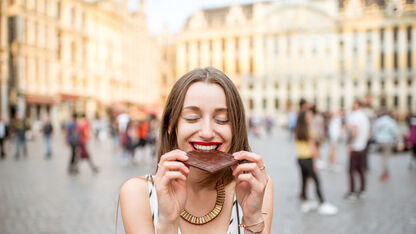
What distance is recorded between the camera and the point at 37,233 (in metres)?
4.95

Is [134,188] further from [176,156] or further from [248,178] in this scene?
[248,178]

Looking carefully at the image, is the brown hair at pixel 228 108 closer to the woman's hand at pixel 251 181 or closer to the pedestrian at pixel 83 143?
the woman's hand at pixel 251 181

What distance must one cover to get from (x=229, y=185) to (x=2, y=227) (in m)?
4.92

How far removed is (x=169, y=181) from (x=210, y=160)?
0.17 m

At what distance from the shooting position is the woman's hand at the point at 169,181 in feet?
4.20

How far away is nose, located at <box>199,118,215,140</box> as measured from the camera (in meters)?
1.43

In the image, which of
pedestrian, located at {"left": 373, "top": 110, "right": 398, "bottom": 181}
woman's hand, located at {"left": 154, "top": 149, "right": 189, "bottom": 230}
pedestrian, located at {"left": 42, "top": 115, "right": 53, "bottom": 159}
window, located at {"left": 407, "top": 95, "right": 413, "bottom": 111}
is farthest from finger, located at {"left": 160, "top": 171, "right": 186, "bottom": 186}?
window, located at {"left": 407, "top": 95, "right": 413, "bottom": 111}

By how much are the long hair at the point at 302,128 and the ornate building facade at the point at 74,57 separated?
27.5m

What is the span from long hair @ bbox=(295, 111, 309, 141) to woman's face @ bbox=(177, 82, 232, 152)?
5108 mm

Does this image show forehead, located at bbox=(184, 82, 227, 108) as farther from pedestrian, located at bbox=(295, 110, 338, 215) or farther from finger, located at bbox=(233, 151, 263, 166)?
pedestrian, located at bbox=(295, 110, 338, 215)

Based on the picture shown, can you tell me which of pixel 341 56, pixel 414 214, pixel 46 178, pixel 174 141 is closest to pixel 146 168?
pixel 46 178

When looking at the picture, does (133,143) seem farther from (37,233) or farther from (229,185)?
(229,185)

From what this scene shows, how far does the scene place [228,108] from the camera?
1481 mm

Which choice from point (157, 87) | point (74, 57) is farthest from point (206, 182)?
point (157, 87)
